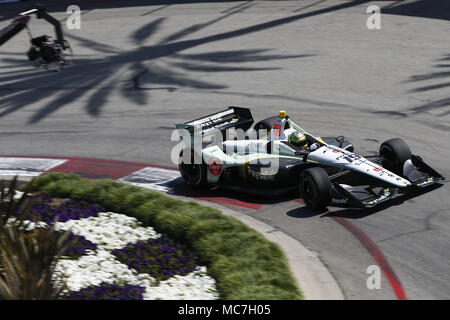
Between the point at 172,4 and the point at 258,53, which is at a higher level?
the point at 172,4

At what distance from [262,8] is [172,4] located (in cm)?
525

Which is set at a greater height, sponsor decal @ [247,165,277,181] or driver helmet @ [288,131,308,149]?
driver helmet @ [288,131,308,149]

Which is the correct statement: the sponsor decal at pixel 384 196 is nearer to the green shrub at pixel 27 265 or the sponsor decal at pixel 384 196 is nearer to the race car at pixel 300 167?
the race car at pixel 300 167

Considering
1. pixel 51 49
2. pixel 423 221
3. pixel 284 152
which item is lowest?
pixel 423 221

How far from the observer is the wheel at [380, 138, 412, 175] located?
40.5 feet

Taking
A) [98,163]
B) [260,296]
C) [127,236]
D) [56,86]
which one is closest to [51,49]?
[56,86]

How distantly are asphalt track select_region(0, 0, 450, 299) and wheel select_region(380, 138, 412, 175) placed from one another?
0.87m

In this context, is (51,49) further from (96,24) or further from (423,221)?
(423,221)

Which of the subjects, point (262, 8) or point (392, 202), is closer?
point (392, 202)

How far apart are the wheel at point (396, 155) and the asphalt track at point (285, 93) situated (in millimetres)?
866

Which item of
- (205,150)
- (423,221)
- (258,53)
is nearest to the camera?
(423,221)

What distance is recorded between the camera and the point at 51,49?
2081 cm
